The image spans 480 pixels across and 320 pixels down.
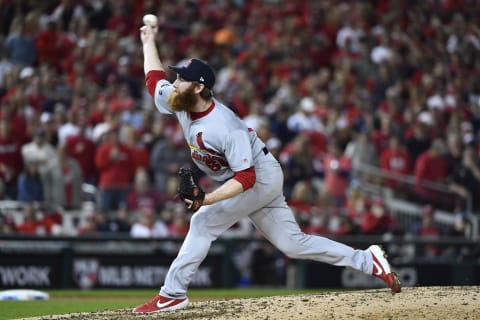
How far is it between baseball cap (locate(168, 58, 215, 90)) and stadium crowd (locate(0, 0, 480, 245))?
19.1 ft

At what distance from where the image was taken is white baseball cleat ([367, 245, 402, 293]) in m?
8.66

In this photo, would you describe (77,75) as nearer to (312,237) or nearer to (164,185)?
(164,185)

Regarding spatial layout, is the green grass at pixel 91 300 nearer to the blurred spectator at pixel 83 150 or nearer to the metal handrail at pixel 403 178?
the blurred spectator at pixel 83 150

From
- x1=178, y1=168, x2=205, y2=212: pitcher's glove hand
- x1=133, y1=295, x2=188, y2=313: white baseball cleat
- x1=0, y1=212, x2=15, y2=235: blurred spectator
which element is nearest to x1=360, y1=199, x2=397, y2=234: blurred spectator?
x1=0, y1=212, x2=15, y2=235: blurred spectator

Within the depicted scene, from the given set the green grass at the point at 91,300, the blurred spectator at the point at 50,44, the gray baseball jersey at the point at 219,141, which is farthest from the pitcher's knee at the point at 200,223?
the blurred spectator at the point at 50,44

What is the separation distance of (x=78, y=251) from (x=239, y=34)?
7.24 metres

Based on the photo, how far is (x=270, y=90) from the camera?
19.1 metres

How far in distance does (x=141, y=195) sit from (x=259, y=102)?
11.9 feet

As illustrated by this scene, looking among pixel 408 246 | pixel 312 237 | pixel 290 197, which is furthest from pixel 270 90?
pixel 312 237

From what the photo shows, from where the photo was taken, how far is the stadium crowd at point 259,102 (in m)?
A: 15.6

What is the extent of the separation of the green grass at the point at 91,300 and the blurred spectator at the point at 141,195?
4.68ft

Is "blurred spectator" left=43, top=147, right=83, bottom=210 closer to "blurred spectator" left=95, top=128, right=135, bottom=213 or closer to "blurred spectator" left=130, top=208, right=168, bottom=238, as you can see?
"blurred spectator" left=95, top=128, right=135, bottom=213

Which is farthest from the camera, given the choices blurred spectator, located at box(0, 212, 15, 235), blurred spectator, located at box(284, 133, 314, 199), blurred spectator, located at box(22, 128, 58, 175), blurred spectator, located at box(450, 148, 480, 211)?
blurred spectator, located at box(450, 148, 480, 211)

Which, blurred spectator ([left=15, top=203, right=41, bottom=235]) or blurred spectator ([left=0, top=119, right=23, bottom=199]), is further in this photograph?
blurred spectator ([left=0, top=119, right=23, bottom=199])
